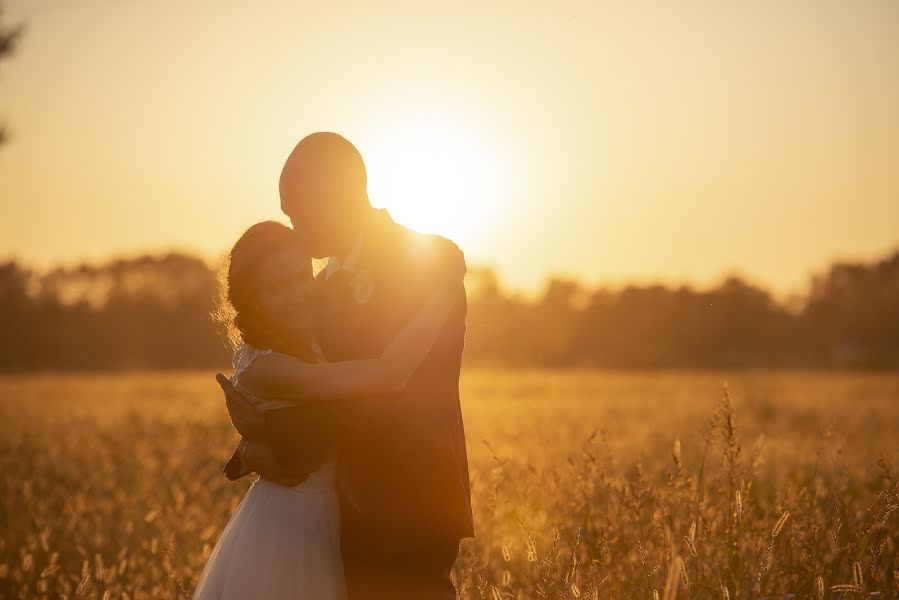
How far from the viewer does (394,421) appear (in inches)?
138

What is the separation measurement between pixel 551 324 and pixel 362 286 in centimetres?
7522

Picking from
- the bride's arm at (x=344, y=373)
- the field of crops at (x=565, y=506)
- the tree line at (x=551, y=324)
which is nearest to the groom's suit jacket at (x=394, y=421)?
the bride's arm at (x=344, y=373)

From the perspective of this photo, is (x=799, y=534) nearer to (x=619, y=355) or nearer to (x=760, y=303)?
(x=619, y=355)

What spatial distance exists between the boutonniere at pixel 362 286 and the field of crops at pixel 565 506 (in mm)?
1023

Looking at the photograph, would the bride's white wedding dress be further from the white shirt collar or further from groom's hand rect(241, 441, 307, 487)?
the white shirt collar

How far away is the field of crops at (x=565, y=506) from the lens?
3.92 m

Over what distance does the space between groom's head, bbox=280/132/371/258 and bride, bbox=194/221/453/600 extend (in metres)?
0.09

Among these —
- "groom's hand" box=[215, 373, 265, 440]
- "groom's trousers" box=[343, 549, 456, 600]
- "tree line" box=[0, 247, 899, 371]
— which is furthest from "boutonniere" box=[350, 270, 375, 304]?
"tree line" box=[0, 247, 899, 371]

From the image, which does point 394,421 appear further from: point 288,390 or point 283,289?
point 283,289

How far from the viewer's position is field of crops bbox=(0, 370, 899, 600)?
12.9ft

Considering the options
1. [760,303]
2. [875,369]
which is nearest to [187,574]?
[875,369]

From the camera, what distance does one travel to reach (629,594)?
4.12m

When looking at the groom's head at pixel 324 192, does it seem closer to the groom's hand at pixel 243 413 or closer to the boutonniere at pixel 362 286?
the boutonniere at pixel 362 286

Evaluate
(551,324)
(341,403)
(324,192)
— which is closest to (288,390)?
(341,403)
